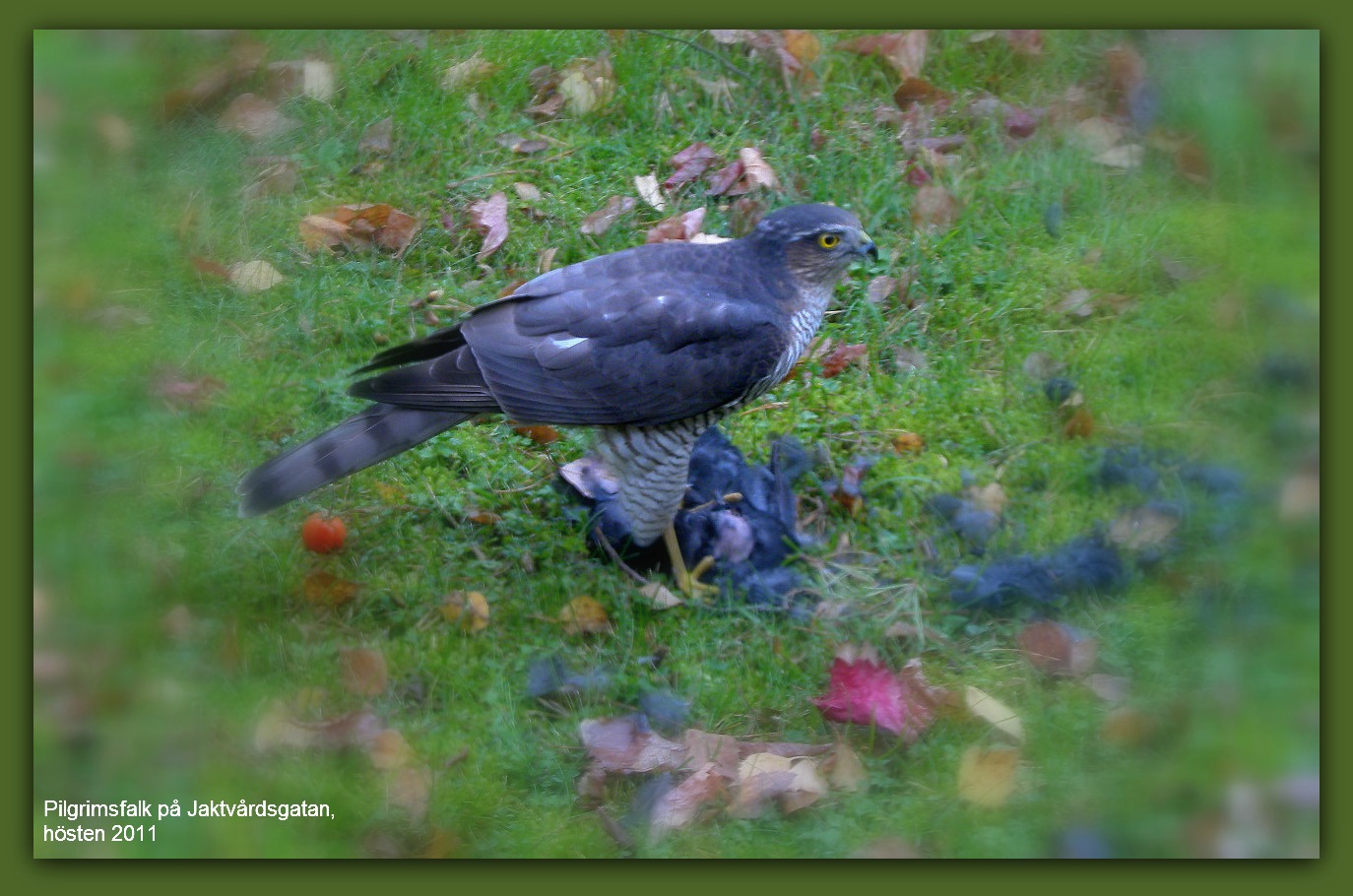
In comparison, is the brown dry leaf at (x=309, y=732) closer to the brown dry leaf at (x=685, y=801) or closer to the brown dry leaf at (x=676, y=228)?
the brown dry leaf at (x=685, y=801)

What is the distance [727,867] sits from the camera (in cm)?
301

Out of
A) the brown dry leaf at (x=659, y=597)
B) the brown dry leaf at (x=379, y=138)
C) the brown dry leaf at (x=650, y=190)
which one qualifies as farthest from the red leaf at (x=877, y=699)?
the brown dry leaf at (x=379, y=138)

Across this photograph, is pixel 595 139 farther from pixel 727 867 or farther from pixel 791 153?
pixel 727 867

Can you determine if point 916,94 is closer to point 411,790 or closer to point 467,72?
point 467,72

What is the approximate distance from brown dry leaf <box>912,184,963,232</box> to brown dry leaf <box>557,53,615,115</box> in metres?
1.24

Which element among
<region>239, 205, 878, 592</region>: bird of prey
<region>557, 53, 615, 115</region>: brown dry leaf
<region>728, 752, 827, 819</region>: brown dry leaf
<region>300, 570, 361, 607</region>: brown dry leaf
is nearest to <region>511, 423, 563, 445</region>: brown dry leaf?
<region>239, 205, 878, 592</region>: bird of prey

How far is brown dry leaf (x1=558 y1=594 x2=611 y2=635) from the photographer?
3727 mm

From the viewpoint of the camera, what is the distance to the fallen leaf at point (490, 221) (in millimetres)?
4504

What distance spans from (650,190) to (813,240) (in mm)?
1009

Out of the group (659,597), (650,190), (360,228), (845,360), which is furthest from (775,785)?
(360,228)

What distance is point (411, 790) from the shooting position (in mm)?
3115

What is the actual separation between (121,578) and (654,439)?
1.51m

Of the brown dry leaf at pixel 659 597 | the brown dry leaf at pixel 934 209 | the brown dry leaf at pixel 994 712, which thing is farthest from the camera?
the brown dry leaf at pixel 934 209

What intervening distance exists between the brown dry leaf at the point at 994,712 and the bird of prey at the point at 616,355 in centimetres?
107
